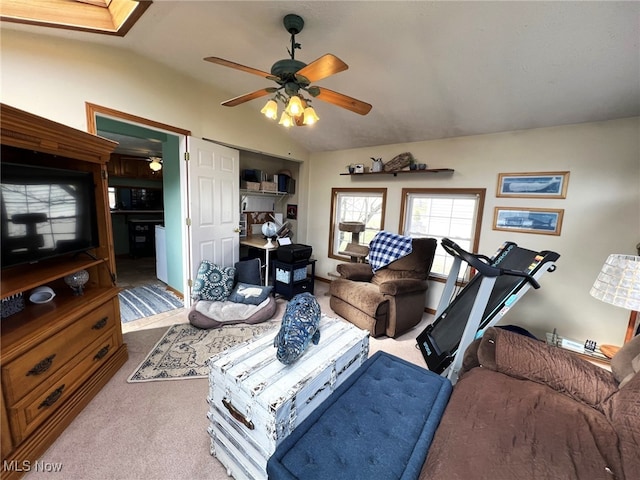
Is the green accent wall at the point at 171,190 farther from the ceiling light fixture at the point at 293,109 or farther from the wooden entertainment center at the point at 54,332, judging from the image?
the ceiling light fixture at the point at 293,109

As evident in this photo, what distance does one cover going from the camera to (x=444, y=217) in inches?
130

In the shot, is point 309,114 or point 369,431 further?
point 309,114

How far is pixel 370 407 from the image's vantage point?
1195 millimetres

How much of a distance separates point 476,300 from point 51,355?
8.53 ft

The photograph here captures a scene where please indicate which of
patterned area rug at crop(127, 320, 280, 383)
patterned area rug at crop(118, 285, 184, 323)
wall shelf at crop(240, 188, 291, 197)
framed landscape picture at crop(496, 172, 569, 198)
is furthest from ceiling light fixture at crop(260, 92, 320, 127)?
patterned area rug at crop(118, 285, 184, 323)

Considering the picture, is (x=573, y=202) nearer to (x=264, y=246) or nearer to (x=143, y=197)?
(x=264, y=246)

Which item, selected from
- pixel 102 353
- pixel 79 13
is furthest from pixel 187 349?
pixel 79 13

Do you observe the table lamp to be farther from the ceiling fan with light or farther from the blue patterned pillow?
the blue patterned pillow

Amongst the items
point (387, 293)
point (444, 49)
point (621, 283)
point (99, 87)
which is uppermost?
point (444, 49)

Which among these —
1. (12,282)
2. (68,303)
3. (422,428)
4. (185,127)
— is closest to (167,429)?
(68,303)

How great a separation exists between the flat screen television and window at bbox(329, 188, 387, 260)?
303 cm

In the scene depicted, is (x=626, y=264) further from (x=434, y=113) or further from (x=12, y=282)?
(x=12, y=282)

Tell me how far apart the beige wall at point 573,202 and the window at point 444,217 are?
0.35 feet

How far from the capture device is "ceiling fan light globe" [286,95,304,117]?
5.31 ft
